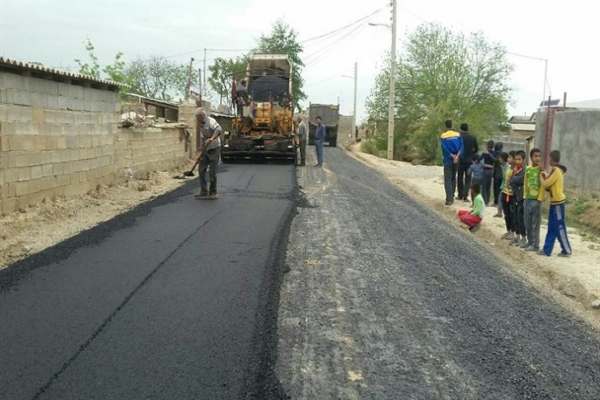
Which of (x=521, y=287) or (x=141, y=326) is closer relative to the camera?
(x=141, y=326)

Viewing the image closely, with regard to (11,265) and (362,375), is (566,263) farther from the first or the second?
(11,265)

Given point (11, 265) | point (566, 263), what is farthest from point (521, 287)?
point (11, 265)

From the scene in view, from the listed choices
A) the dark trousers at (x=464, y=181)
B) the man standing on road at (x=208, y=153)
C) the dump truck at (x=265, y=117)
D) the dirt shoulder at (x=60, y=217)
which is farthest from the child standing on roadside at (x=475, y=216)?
the dump truck at (x=265, y=117)

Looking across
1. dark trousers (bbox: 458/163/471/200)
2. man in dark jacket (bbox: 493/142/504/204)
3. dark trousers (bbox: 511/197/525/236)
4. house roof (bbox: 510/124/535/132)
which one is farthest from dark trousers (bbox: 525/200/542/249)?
house roof (bbox: 510/124/535/132)

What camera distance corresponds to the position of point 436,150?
30406mm

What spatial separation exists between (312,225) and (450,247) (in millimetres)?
2055

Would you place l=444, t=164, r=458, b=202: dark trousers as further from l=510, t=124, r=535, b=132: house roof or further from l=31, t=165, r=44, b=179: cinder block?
l=510, t=124, r=535, b=132: house roof

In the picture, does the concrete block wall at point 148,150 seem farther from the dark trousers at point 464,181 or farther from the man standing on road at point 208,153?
the dark trousers at point 464,181

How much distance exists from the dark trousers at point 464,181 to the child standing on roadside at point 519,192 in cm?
440

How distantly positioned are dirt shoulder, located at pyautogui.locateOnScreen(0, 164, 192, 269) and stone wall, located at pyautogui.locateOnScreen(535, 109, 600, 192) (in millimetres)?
9446

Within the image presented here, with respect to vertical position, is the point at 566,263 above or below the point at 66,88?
below

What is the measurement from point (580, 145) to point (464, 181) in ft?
9.96

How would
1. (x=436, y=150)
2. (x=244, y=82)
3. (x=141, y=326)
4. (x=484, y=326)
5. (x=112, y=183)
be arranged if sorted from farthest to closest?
1. (x=436, y=150)
2. (x=244, y=82)
3. (x=112, y=183)
4. (x=484, y=326)
5. (x=141, y=326)

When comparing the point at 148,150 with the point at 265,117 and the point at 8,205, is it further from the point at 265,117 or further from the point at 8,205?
the point at 8,205
